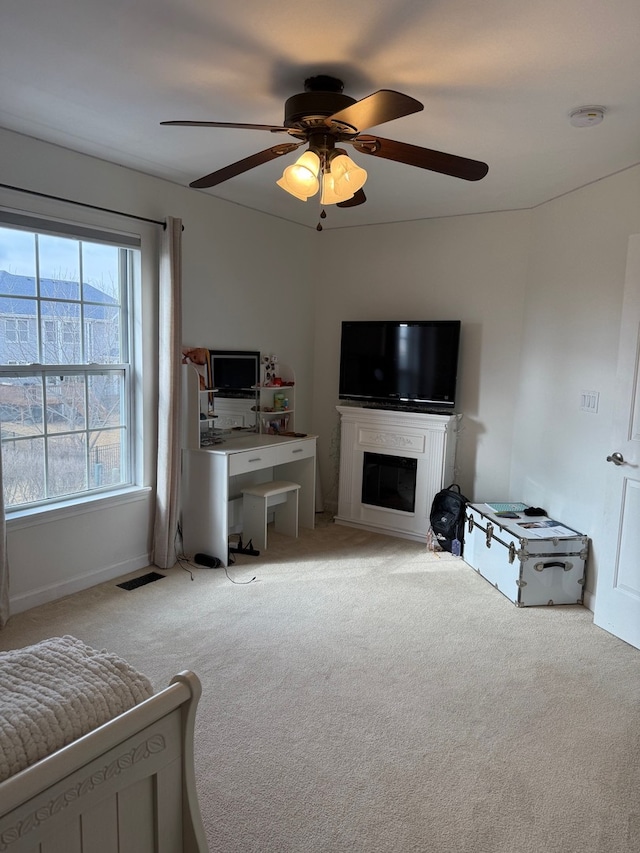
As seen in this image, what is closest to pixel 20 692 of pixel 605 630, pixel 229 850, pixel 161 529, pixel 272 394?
pixel 229 850

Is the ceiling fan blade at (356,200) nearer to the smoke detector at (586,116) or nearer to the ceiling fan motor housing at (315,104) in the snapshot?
the ceiling fan motor housing at (315,104)

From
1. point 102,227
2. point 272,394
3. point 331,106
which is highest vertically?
point 331,106

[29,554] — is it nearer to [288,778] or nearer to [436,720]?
[288,778]

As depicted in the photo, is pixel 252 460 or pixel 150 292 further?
pixel 252 460

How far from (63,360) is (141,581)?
141 centimetres

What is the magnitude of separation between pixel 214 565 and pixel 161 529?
0.42 metres

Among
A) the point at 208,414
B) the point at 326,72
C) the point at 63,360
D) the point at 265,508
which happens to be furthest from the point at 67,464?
the point at 326,72

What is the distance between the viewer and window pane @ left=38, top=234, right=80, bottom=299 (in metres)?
3.22

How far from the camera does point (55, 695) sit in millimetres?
1271

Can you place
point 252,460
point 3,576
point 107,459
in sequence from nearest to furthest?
point 3,576 < point 107,459 < point 252,460

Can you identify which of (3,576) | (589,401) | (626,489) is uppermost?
(589,401)

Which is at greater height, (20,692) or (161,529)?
(20,692)

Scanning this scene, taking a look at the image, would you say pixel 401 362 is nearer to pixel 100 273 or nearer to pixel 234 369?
pixel 234 369

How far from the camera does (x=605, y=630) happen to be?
3154 mm
